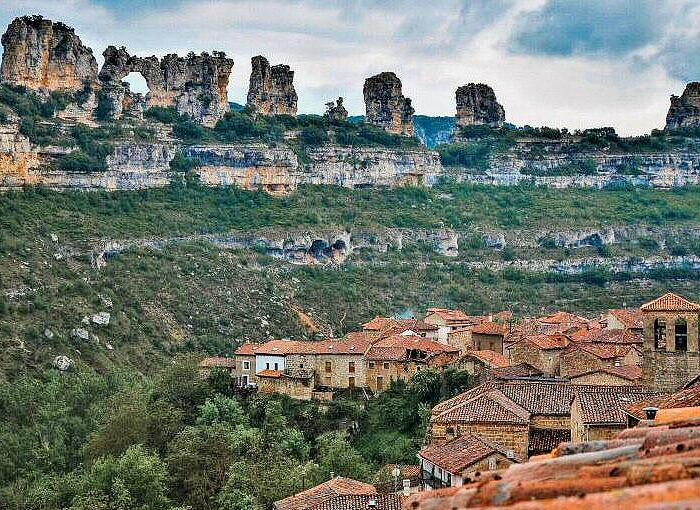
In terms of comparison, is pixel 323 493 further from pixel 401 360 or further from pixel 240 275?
pixel 240 275

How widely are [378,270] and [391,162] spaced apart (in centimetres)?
2018

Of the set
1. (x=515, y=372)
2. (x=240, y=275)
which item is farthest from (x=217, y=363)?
(x=240, y=275)

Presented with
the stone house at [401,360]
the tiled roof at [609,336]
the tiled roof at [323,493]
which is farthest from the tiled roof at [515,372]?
the tiled roof at [323,493]

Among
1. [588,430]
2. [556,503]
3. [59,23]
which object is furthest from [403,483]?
[59,23]

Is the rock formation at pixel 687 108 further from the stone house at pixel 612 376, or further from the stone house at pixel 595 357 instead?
the stone house at pixel 612 376

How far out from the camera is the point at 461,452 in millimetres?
24234

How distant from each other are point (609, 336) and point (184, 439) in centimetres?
1557

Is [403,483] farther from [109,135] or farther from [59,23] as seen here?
[59,23]

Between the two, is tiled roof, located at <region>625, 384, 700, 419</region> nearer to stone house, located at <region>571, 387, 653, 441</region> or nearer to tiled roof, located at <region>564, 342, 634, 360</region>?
stone house, located at <region>571, 387, 653, 441</region>

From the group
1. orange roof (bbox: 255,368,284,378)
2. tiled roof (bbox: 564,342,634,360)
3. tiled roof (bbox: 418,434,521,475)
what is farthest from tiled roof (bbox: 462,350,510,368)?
tiled roof (bbox: 418,434,521,475)

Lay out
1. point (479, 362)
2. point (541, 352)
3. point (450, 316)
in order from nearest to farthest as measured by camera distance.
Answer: point (541, 352) < point (479, 362) < point (450, 316)

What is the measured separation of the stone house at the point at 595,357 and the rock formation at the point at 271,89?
7342 centimetres

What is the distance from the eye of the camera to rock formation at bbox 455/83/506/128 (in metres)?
127

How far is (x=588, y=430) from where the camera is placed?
2438cm
